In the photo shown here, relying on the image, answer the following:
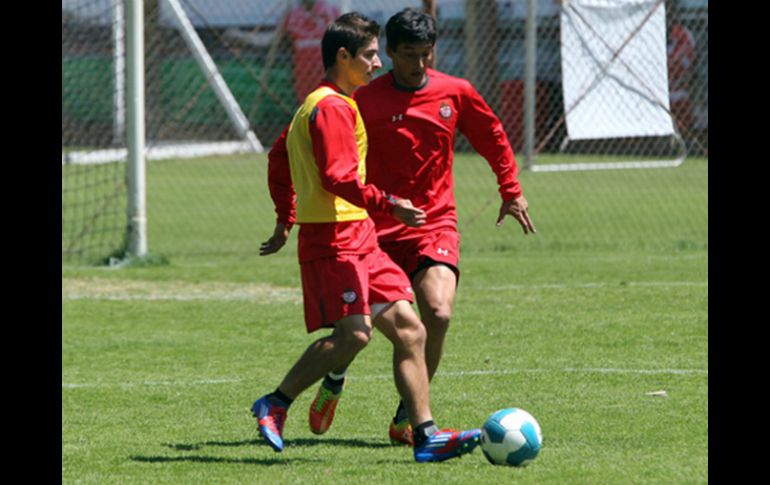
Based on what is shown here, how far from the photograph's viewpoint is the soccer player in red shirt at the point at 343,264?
256 inches

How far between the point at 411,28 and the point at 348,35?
0.49 metres

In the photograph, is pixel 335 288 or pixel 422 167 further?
pixel 422 167

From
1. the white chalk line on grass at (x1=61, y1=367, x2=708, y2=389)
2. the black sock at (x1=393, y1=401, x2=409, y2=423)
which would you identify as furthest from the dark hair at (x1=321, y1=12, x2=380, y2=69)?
the white chalk line on grass at (x1=61, y1=367, x2=708, y2=389)

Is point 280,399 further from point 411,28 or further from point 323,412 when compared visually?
point 411,28

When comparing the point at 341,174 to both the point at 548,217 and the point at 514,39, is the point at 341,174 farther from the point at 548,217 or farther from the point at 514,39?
the point at 514,39

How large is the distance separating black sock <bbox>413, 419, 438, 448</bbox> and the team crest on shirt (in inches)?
65.0

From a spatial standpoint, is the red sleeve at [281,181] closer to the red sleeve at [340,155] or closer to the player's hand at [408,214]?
the red sleeve at [340,155]

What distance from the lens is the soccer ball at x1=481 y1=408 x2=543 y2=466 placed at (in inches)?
248

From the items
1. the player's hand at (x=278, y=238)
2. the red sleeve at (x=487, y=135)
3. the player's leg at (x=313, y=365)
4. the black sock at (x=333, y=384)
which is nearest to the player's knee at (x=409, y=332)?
the player's leg at (x=313, y=365)

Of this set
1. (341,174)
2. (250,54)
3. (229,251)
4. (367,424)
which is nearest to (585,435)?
(367,424)

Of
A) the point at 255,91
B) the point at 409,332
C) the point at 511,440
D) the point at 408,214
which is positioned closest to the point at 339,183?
the point at 408,214

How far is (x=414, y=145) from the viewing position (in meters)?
7.33

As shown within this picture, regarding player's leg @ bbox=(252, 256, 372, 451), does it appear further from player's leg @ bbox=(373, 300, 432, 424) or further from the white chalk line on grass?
the white chalk line on grass

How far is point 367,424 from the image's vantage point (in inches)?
294
